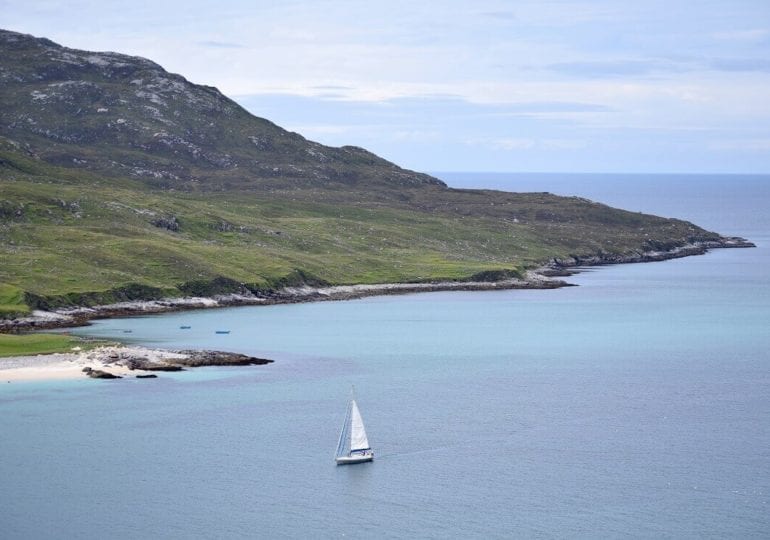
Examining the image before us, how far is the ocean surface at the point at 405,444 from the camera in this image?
77125 millimetres

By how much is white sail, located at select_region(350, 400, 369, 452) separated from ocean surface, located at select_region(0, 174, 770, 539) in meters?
1.67

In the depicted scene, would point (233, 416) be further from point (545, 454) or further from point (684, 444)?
point (684, 444)

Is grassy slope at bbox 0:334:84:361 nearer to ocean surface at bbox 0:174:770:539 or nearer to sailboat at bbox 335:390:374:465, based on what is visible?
ocean surface at bbox 0:174:770:539

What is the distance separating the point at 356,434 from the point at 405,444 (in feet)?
22.7

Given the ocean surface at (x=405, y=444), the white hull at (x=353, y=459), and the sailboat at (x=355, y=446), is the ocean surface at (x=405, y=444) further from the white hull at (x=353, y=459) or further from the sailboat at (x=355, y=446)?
the sailboat at (x=355, y=446)

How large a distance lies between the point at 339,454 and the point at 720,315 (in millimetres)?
112822

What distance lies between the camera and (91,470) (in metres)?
87.1

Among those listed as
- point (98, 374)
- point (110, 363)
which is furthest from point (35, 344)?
point (98, 374)

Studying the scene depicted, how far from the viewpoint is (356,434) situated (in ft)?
295

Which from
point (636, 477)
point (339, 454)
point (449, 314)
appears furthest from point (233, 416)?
point (449, 314)

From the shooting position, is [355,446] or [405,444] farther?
[405,444]

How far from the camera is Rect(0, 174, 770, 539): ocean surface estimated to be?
77.1m

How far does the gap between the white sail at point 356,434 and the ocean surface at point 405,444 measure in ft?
5.49

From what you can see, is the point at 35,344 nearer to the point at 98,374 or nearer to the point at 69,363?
the point at 69,363
